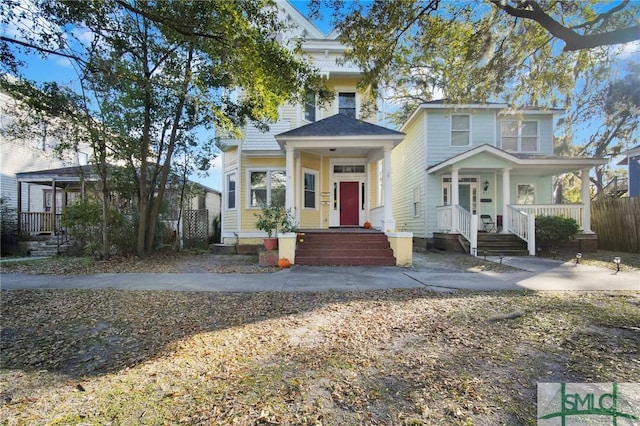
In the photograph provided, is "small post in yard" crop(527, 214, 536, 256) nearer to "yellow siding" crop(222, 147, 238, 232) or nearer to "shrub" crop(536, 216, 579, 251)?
"shrub" crop(536, 216, 579, 251)

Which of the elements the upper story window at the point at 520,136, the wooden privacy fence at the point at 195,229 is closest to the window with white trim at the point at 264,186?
the wooden privacy fence at the point at 195,229

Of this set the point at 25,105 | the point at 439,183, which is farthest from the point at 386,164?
the point at 25,105

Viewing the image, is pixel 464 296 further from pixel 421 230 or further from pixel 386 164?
pixel 421 230

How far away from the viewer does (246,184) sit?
1269 centimetres

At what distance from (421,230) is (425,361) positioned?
40.2ft

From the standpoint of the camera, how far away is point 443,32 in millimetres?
7930

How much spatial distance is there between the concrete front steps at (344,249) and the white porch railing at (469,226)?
3598 millimetres

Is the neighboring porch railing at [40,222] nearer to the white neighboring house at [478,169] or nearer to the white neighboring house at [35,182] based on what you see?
the white neighboring house at [35,182]

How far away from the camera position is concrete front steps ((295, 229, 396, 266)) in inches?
358

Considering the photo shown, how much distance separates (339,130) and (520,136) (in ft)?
31.4

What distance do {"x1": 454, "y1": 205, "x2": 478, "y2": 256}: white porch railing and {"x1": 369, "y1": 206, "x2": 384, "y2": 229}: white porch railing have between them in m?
3.18

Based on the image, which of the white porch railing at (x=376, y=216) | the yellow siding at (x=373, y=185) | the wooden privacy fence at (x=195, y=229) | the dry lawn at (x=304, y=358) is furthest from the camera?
the wooden privacy fence at (x=195, y=229)

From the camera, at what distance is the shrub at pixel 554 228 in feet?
36.3

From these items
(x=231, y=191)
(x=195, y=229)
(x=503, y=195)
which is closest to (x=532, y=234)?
(x=503, y=195)
